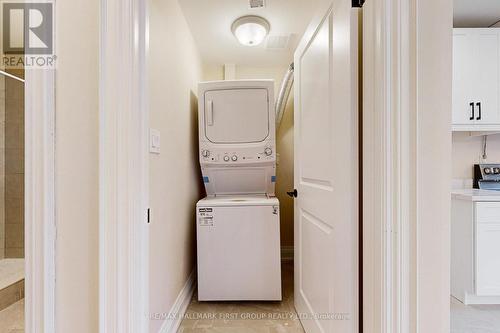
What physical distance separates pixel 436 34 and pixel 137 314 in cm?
134

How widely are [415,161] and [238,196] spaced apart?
1814 millimetres

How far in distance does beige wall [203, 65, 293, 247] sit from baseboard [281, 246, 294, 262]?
0.04 metres

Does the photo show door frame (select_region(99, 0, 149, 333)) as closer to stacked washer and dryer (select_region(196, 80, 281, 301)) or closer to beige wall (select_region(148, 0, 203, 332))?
beige wall (select_region(148, 0, 203, 332))

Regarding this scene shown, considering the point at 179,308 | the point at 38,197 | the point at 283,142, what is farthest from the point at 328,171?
the point at 283,142

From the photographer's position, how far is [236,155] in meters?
2.34

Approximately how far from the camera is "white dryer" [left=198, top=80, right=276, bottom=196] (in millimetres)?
2342

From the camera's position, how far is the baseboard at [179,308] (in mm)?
1610

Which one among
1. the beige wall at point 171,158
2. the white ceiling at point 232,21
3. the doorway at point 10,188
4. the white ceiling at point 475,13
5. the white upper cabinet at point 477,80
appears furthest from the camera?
the white upper cabinet at point 477,80

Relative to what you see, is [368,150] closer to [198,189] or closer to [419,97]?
[419,97]

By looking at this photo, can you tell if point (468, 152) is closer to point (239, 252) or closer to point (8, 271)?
point (239, 252)

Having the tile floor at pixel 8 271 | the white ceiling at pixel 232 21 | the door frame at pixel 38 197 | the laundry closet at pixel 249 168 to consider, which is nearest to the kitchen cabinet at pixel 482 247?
the laundry closet at pixel 249 168

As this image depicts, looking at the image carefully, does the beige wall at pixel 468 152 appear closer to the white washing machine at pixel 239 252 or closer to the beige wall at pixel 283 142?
the beige wall at pixel 283 142

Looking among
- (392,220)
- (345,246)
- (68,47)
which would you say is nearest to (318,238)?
(345,246)

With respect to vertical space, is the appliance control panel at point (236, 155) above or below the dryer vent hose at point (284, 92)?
below
